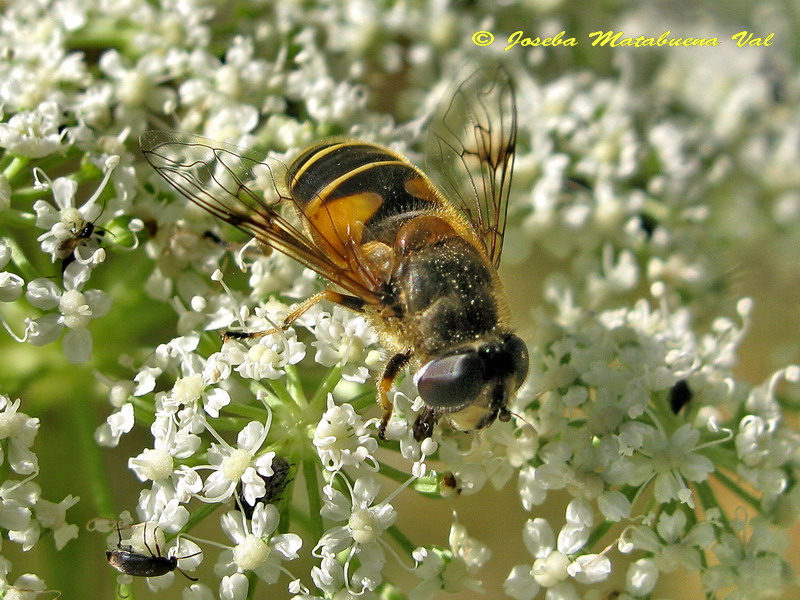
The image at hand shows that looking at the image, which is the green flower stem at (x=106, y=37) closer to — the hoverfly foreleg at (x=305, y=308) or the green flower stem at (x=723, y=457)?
the hoverfly foreleg at (x=305, y=308)

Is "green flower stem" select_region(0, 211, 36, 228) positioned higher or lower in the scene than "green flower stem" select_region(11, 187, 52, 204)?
lower

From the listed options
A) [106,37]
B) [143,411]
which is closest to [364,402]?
[143,411]

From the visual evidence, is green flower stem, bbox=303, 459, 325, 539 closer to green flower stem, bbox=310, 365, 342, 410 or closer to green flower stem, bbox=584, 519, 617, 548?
green flower stem, bbox=310, 365, 342, 410

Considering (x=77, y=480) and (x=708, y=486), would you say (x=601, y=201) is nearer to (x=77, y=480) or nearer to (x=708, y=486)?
(x=708, y=486)

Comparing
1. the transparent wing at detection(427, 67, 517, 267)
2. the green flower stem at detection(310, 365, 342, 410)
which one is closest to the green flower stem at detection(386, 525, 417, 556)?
the green flower stem at detection(310, 365, 342, 410)

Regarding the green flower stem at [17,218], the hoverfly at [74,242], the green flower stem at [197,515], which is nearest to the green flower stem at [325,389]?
the green flower stem at [197,515]

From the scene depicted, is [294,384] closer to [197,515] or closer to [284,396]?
[284,396]

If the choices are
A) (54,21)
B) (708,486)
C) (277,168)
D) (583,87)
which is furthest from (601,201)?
(54,21)
